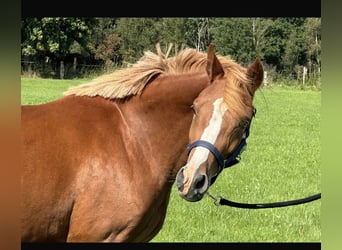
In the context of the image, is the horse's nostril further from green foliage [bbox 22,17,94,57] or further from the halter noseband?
green foliage [bbox 22,17,94,57]

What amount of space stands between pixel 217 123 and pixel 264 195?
4245mm

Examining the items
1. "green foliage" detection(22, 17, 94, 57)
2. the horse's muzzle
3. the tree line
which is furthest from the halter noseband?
"green foliage" detection(22, 17, 94, 57)

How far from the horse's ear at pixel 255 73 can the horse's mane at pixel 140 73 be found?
0.59ft

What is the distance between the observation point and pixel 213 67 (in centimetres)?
223

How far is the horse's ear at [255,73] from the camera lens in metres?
2.27

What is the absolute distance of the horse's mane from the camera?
8.12 feet

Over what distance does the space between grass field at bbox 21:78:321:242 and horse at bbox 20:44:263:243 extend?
1.31ft

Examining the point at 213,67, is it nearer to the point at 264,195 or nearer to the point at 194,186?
the point at 194,186

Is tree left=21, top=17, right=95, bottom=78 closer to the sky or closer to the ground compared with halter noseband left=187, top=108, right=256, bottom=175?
closer to the ground

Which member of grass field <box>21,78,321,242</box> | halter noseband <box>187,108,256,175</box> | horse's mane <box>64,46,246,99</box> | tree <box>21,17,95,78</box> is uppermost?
horse's mane <box>64,46,246,99</box>

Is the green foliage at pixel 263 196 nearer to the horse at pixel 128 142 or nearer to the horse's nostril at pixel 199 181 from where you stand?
the horse at pixel 128 142

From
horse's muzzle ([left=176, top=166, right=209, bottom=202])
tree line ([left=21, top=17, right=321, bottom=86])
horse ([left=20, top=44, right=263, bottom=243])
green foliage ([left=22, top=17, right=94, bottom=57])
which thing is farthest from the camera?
green foliage ([left=22, top=17, right=94, bottom=57])
